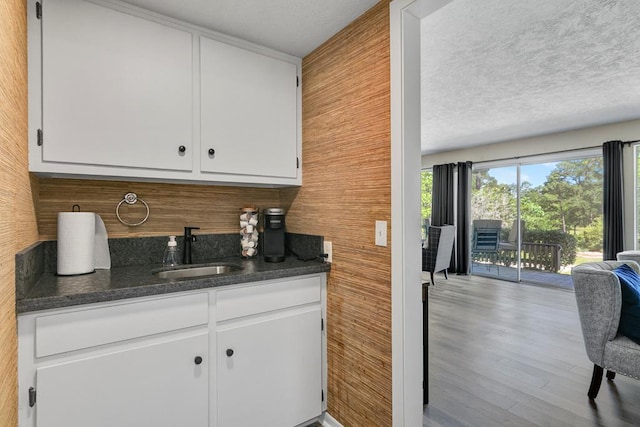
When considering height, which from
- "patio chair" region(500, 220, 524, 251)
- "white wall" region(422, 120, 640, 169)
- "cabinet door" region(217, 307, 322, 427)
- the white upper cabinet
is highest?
"white wall" region(422, 120, 640, 169)

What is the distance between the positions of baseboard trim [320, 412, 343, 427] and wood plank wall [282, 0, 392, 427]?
0.03 m

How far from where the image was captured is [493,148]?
20.2ft

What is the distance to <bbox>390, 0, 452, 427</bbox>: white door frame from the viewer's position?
4.74ft

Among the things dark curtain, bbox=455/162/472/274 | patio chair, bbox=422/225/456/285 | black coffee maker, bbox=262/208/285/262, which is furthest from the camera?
dark curtain, bbox=455/162/472/274

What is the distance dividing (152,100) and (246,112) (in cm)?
49

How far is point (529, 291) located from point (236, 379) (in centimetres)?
520

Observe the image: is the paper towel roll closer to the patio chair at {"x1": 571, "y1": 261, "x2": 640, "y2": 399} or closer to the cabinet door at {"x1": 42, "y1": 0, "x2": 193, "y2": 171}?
the cabinet door at {"x1": 42, "y1": 0, "x2": 193, "y2": 171}

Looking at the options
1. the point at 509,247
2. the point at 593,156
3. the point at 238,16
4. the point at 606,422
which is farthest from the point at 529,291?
the point at 238,16

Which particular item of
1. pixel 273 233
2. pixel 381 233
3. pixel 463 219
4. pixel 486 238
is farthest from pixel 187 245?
pixel 486 238

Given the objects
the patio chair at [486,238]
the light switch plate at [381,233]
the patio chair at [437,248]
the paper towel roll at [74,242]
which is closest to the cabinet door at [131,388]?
the paper towel roll at [74,242]

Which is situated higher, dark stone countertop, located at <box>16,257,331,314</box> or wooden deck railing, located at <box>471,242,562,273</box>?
dark stone countertop, located at <box>16,257,331,314</box>

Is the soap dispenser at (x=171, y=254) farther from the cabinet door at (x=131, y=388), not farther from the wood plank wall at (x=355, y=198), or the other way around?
the wood plank wall at (x=355, y=198)

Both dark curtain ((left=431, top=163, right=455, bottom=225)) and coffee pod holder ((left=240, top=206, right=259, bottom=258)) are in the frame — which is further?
dark curtain ((left=431, top=163, right=455, bottom=225))

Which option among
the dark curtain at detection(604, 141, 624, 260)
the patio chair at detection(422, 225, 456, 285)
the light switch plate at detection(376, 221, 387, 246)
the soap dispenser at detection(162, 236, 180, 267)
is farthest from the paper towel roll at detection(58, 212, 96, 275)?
the dark curtain at detection(604, 141, 624, 260)
